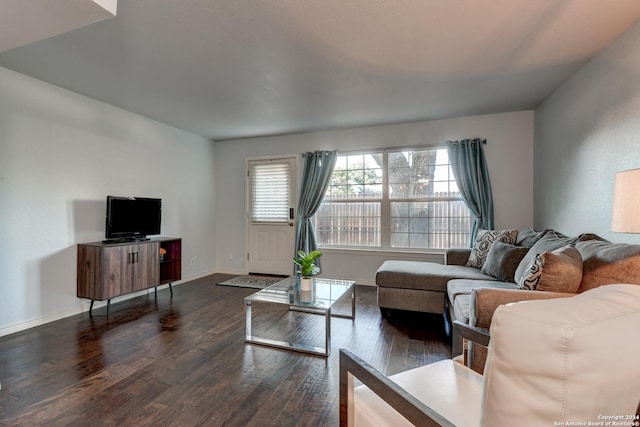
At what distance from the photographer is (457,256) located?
3.60 meters

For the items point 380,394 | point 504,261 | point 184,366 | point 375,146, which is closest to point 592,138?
point 504,261

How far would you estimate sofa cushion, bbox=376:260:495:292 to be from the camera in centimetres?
296

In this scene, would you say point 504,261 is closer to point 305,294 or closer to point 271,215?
point 305,294

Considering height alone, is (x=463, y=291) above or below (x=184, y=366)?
above

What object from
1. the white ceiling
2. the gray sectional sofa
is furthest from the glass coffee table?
the white ceiling

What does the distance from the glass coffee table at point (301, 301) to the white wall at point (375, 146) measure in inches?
67.4

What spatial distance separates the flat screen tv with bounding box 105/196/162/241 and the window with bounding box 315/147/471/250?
237 cm

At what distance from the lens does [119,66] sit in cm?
265

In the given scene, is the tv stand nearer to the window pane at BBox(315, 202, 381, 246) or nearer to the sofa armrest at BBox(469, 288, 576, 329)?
the window pane at BBox(315, 202, 381, 246)

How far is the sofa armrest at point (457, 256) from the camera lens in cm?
357

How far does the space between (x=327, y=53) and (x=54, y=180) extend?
3.05 m

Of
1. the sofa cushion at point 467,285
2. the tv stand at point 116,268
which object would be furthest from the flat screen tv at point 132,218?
the sofa cushion at point 467,285

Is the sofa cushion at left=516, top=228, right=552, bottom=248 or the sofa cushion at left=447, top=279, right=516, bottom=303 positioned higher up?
the sofa cushion at left=516, top=228, right=552, bottom=248

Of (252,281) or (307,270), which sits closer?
(307,270)
